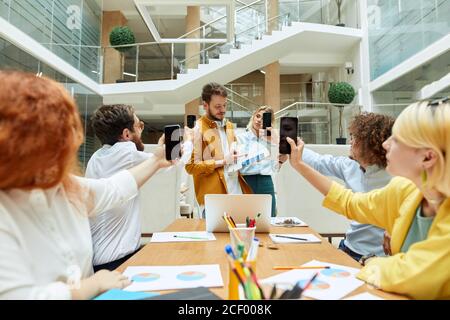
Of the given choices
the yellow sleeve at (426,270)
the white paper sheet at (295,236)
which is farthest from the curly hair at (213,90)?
the yellow sleeve at (426,270)

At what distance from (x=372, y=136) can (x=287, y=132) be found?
38cm

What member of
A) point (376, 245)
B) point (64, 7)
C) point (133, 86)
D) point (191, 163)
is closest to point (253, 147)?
point (191, 163)

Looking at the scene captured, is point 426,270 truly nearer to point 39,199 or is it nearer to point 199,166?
point 39,199

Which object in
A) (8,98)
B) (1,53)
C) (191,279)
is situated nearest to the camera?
(8,98)

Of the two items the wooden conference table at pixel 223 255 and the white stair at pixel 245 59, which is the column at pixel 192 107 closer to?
the white stair at pixel 245 59

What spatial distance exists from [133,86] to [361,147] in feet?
23.1

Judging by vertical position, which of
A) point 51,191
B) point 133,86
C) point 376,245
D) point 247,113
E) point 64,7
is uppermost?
point 64,7

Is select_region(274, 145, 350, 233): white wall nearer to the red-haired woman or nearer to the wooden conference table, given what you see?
the wooden conference table

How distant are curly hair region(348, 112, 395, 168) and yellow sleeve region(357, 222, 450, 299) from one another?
2.60 ft

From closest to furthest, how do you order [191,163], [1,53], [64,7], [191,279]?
1. [191,279]
2. [191,163]
3. [1,53]
4. [64,7]

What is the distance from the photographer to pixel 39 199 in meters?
0.68

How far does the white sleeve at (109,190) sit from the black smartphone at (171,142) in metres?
0.18

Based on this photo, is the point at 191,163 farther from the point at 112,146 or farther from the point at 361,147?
the point at 361,147
